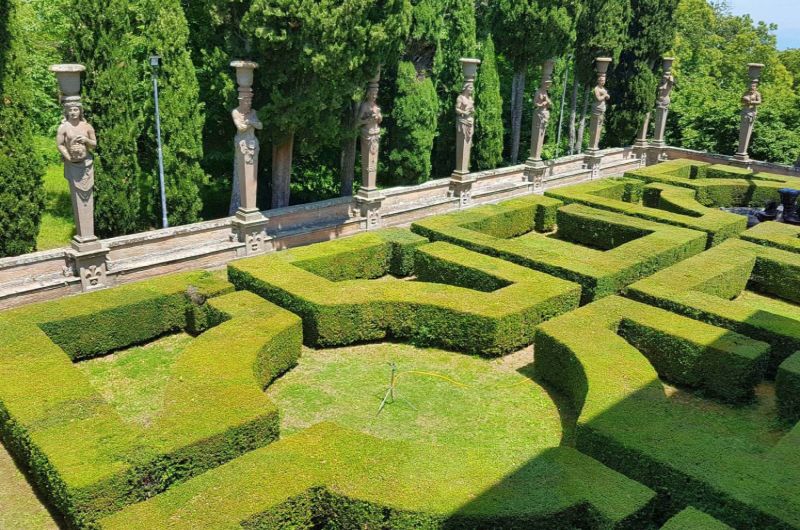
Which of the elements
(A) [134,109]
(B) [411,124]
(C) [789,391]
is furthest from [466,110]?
(C) [789,391]

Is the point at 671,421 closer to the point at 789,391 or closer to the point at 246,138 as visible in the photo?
the point at 789,391

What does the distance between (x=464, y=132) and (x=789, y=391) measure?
35.6 ft

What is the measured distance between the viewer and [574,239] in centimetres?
1738

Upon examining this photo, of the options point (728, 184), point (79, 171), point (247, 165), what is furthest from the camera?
point (728, 184)

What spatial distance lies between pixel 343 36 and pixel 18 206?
23.9ft

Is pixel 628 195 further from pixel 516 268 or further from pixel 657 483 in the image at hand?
pixel 657 483

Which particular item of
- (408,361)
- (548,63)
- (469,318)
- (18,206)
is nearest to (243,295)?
(408,361)

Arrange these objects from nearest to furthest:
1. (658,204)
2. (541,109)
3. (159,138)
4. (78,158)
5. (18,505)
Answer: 1. (18,505)
2. (78,158)
3. (159,138)
4. (658,204)
5. (541,109)

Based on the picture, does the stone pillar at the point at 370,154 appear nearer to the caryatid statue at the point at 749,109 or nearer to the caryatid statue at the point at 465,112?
the caryatid statue at the point at 465,112

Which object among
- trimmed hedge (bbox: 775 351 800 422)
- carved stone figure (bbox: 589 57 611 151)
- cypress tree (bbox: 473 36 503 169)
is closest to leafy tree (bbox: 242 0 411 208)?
cypress tree (bbox: 473 36 503 169)

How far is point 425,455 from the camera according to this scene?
7.35 meters

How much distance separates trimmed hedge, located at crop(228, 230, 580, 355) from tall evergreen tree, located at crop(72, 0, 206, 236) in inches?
139

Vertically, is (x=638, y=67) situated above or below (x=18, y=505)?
above

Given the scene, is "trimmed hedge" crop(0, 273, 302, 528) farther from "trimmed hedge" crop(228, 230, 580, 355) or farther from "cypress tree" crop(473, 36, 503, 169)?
"cypress tree" crop(473, 36, 503, 169)
